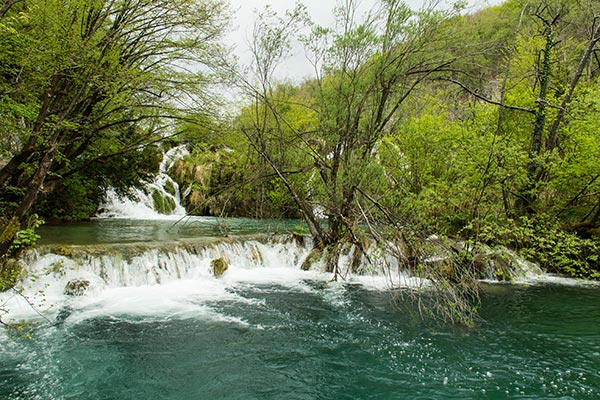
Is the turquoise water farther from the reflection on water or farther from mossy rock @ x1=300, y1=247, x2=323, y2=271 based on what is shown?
the reflection on water

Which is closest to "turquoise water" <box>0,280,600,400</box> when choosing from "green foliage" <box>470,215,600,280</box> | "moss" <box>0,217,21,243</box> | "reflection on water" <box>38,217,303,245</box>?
"green foliage" <box>470,215,600,280</box>

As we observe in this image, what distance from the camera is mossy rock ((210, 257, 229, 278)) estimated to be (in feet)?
32.2

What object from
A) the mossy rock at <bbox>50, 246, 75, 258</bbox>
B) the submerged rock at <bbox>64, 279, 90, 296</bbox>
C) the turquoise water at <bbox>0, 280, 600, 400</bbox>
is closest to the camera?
the turquoise water at <bbox>0, 280, 600, 400</bbox>

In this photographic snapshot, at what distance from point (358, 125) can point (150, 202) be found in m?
15.3

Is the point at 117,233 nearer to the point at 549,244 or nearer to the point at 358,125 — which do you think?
the point at 358,125

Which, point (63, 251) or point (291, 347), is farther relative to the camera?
point (63, 251)

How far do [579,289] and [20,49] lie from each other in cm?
1329

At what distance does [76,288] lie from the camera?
7.56 m

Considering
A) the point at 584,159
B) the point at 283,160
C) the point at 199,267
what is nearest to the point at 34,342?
the point at 199,267

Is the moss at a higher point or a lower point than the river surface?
higher

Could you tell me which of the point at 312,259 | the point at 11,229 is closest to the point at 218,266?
the point at 312,259

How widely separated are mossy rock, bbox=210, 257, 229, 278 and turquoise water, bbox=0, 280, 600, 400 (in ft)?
7.71

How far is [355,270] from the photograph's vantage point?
10609 millimetres

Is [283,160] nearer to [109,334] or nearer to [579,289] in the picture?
[109,334]
